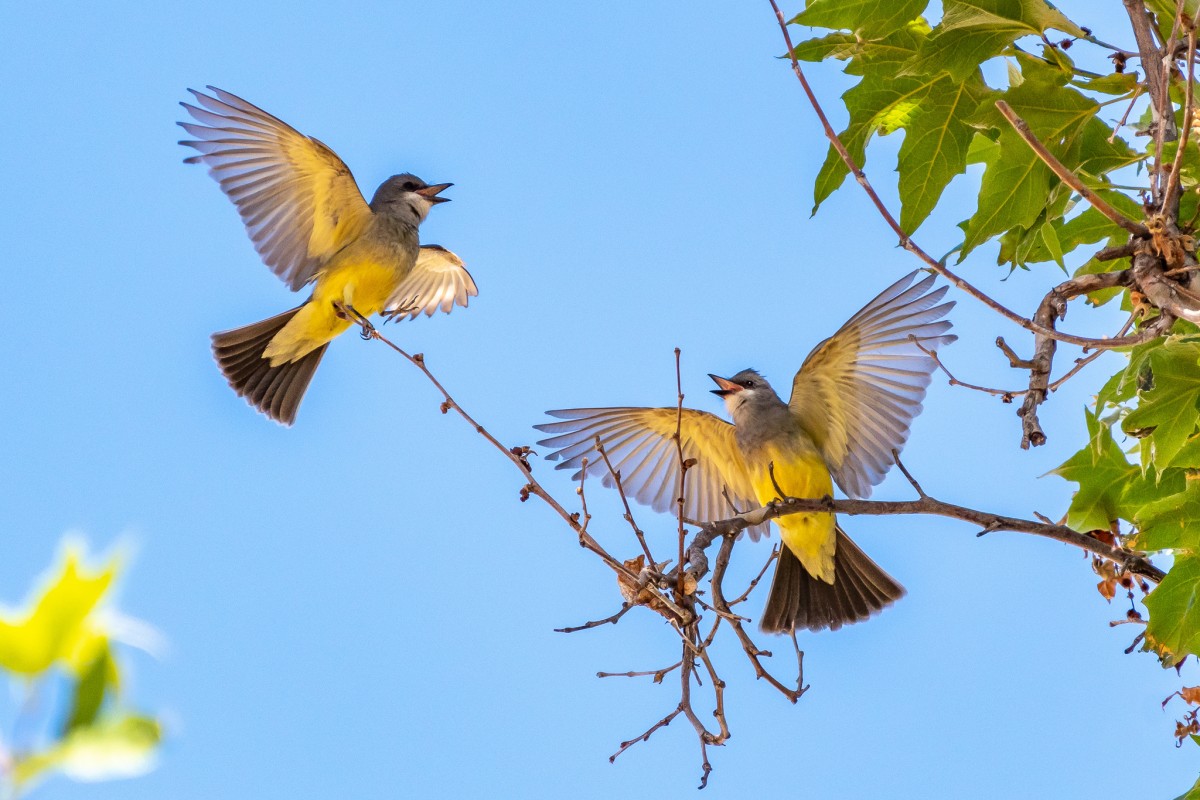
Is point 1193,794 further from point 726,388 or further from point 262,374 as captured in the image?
point 262,374

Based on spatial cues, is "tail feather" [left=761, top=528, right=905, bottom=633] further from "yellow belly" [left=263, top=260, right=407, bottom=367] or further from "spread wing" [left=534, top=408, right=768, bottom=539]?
"yellow belly" [left=263, top=260, right=407, bottom=367]

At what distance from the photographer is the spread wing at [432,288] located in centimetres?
1159

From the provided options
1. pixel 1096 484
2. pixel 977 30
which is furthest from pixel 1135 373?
pixel 977 30

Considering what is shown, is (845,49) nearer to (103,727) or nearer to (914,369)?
(914,369)

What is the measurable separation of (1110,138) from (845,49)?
112cm

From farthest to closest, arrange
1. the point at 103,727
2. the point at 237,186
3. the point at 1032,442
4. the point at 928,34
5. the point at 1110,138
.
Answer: the point at 237,186, the point at 928,34, the point at 1110,138, the point at 1032,442, the point at 103,727

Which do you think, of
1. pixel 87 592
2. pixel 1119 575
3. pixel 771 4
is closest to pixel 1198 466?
pixel 1119 575

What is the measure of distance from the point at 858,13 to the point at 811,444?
3.45 meters

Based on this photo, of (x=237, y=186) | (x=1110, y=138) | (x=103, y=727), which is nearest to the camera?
(x=103, y=727)

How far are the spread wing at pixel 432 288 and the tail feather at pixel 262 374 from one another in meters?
1.99

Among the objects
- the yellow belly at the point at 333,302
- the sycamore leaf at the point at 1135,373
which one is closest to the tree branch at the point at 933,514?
the sycamore leaf at the point at 1135,373

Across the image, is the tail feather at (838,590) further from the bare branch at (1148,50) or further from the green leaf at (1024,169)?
the bare branch at (1148,50)

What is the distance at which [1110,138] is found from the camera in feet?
14.5

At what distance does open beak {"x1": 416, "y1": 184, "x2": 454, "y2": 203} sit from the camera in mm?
9961
